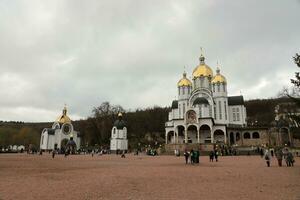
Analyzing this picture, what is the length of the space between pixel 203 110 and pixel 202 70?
1407 cm

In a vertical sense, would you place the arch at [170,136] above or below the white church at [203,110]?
below

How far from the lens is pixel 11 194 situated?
9266 mm

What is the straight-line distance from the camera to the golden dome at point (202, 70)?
2822 inches

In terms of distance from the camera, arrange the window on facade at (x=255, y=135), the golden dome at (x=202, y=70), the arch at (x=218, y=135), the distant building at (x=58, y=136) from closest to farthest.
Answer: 1. the arch at (x=218, y=135)
2. the window on facade at (x=255, y=135)
3. the golden dome at (x=202, y=70)
4. the distant building at (x=58, y=136)

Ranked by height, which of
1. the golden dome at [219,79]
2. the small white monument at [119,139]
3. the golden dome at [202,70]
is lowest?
the small white monument at [119,139]

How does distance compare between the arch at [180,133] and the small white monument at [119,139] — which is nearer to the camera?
the arch at [180,133]

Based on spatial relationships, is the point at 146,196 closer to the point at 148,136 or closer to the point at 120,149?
the point at 120,149

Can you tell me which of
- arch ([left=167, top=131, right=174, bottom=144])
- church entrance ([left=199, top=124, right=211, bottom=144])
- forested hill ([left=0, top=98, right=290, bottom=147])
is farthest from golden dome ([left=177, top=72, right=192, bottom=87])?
forested hill ([left=0, top=98, right=290, bottom=147])

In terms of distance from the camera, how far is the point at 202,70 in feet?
237

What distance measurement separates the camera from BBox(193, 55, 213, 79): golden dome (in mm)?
71688

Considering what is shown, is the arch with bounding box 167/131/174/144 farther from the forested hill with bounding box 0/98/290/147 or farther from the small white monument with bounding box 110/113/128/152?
the forested hill with bounding box 0/98/290/147

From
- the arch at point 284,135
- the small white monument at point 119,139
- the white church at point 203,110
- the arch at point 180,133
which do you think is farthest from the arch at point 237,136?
the small white monument at point 119,139

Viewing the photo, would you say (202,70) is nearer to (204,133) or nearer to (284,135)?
(204,133)

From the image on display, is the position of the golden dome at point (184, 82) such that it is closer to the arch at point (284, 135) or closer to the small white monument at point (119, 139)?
the small white monument at point (119, 139)
